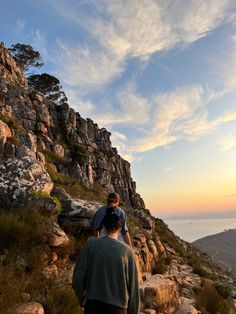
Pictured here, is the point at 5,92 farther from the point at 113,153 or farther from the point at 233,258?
the point at 233,258

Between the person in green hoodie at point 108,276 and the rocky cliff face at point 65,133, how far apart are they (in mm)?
20075

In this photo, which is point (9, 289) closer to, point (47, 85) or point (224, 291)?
point (224, 291)

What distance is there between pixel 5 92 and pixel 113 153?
20662 mm

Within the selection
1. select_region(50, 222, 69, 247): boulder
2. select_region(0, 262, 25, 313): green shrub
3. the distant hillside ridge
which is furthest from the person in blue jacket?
the distant hillside ridge

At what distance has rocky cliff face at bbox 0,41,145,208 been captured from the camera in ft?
99.4

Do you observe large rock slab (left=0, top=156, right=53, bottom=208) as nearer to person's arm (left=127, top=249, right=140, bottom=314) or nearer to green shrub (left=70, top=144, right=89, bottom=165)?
person's arm (left=127, top=249, right=140, bottom=314)

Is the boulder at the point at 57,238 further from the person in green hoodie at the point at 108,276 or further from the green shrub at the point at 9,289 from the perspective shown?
the person in green hoodie at the point at 108,276

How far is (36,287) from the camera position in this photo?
5461mm

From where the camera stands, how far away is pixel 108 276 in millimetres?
3523

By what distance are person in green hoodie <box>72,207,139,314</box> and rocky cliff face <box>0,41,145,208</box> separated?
20.1 metres

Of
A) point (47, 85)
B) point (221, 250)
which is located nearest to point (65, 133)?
point (47, 85)

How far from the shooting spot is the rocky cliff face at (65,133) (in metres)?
30.3

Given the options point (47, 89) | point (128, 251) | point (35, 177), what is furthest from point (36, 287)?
point (47, 89)

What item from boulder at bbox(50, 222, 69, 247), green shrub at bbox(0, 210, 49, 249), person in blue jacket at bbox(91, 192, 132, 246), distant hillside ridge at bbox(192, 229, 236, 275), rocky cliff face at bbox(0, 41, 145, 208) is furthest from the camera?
distant hillside ridge at bbox(192, 229, 236, 275)
